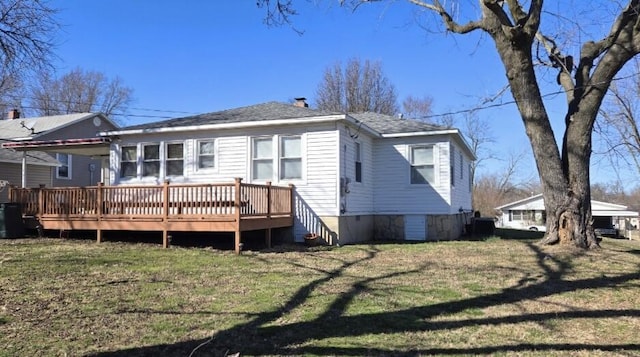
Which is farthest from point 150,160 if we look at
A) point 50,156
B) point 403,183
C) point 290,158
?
point 50,156

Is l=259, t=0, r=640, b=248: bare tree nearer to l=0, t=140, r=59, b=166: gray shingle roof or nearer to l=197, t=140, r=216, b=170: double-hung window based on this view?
l=197, t=140, r=216, b=170: double-hung window

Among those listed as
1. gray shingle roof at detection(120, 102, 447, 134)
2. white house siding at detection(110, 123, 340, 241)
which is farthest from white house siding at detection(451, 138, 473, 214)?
white house siding at detection(110, 123, 340, 241)

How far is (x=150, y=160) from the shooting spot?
49.6 feet

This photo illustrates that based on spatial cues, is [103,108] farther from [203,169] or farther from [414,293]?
[414,293]

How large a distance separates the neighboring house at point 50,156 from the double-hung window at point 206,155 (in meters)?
Result: 8.69

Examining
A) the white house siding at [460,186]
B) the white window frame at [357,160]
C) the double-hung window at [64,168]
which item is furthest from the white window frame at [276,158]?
the double-hung window at [64,168]

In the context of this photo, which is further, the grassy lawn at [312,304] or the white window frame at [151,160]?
the white window frame at [151,160]

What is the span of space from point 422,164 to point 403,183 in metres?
0.82

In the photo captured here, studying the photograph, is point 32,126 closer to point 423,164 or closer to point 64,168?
point 64,168

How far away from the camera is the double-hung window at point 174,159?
14.8m

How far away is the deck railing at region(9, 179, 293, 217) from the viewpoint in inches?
452

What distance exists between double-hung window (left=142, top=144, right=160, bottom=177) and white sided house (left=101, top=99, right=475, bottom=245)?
0.03m

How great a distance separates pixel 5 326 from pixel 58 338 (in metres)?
0.81

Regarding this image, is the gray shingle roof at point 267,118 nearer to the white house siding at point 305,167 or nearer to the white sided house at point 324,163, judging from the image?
the white sided house at point 324,163
